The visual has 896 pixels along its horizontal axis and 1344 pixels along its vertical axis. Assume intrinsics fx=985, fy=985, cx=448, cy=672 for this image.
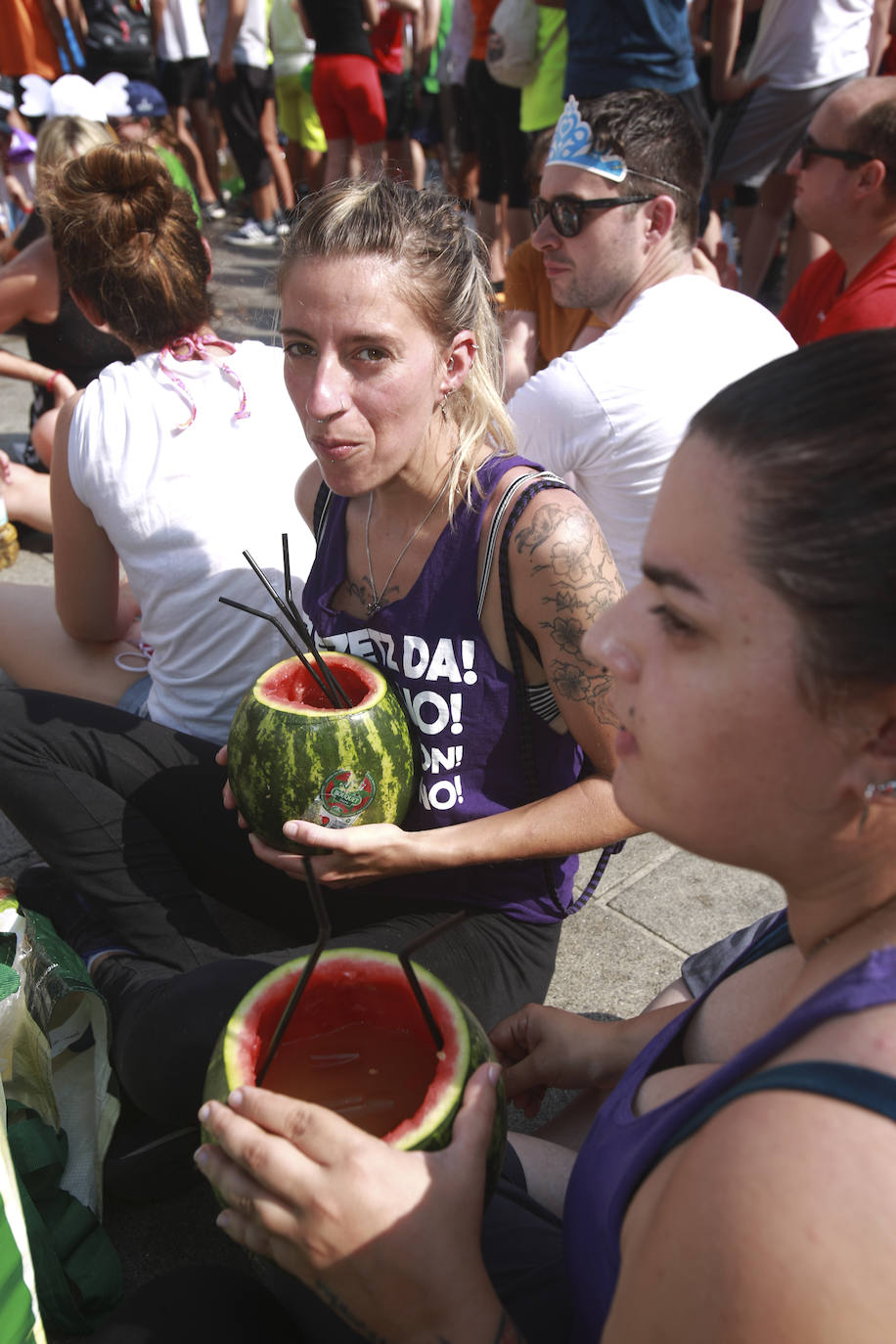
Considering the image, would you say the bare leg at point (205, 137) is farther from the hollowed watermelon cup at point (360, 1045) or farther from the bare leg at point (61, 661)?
the hollowed watermelon cup at point (360, 1045)

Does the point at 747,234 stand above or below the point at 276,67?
below

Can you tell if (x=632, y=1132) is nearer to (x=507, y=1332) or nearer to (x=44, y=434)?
(x=507, y=1332)

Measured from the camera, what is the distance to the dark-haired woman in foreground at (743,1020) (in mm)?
859

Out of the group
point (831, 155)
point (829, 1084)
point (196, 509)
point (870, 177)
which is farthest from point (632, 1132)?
point (831, 155)

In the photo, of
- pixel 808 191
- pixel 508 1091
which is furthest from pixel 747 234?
pixel 508 1091

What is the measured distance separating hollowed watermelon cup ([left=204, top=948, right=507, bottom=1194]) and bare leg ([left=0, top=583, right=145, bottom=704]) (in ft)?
6.64

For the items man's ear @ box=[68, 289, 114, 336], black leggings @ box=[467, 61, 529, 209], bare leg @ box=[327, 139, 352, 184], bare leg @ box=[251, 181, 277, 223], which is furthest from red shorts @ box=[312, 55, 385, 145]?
man's ear @ box=[68, 289, 114, 336]

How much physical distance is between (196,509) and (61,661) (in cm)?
88

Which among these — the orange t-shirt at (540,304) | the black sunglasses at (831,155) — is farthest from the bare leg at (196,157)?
the black sunglasses at (831,155)

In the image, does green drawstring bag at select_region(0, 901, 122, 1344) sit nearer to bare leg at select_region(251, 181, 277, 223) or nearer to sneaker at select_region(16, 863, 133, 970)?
sneaker at select_region(16, 863, 133, 970)

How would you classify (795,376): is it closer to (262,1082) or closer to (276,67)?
(262,1082)

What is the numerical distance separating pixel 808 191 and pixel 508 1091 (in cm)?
373

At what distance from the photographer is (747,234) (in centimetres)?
716

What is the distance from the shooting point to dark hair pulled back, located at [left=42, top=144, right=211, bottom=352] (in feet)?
9.86
